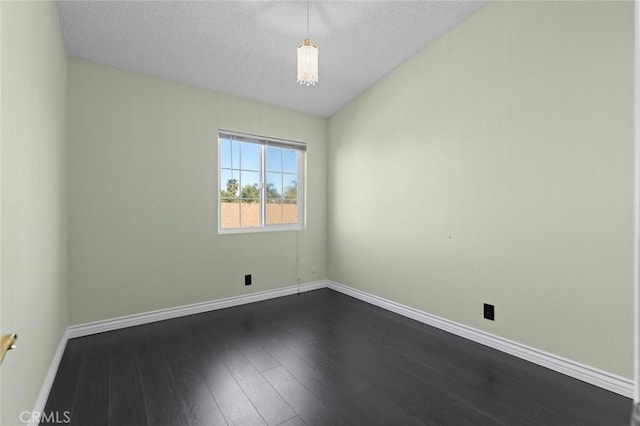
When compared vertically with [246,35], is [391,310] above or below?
below

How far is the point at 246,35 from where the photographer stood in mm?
2482

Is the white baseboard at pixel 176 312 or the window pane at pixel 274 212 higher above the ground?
the window pane at pixel 274 212

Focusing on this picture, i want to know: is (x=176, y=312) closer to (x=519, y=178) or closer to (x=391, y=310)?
(x=391, y=310)

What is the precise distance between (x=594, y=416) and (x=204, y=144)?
12.1ft

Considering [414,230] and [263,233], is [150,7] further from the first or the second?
[414,230]

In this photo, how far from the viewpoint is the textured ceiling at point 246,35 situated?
2178 mm

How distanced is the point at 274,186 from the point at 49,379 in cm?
264

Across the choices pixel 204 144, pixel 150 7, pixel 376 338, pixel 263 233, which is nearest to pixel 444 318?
pixel 376 338

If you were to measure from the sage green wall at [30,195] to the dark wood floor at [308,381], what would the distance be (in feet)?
1.25

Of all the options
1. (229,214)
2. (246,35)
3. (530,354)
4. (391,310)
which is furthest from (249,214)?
(530,354)

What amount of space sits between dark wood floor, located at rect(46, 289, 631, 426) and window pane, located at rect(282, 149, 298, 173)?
202 cm

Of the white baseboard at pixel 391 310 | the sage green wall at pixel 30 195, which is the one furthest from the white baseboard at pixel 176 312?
the sage green wall at pixel 30 195

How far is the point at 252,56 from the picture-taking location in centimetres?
276

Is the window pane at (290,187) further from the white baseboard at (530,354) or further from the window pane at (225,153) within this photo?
the white baseboard at (530,354)
